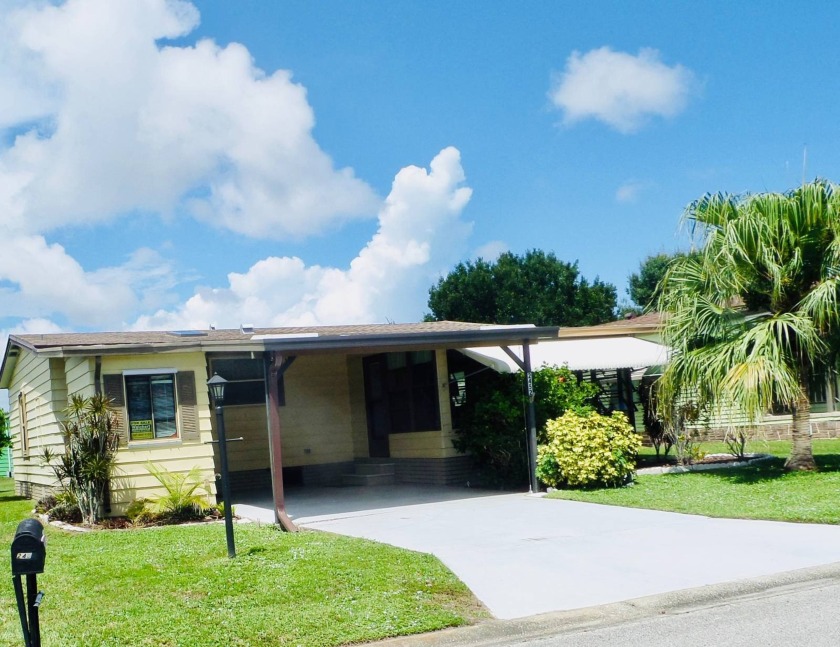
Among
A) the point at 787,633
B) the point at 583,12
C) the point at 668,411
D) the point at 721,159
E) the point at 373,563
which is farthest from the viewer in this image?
the point at 721,159

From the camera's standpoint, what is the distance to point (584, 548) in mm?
9273

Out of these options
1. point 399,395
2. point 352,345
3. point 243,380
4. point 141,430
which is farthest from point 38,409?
point 352,345

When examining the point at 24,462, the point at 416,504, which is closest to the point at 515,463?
the point at 416,504

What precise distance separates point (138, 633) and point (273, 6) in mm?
10590

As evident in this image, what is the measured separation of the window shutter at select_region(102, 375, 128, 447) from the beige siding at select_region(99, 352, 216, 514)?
0.10 meters

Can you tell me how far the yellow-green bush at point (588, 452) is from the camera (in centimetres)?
1394

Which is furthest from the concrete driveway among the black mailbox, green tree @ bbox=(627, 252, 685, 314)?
green tree @ bbox=(627, 252, 685, 314)

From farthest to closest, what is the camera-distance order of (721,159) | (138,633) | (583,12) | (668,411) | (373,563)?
(721,159)
(583,12)
(668,411)
(373,563)
(138,633)

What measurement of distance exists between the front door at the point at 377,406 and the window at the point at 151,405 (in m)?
5.14

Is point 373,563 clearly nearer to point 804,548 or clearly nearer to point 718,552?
point 718,552

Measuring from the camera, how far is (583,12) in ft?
52.6

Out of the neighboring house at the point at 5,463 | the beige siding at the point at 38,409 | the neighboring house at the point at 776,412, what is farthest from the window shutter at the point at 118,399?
the neighboring house at the point at 5,463

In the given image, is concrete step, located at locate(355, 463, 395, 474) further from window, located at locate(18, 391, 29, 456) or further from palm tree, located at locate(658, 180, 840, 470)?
window, located at locate(18, 391, 29, 456)

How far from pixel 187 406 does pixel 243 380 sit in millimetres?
3772
